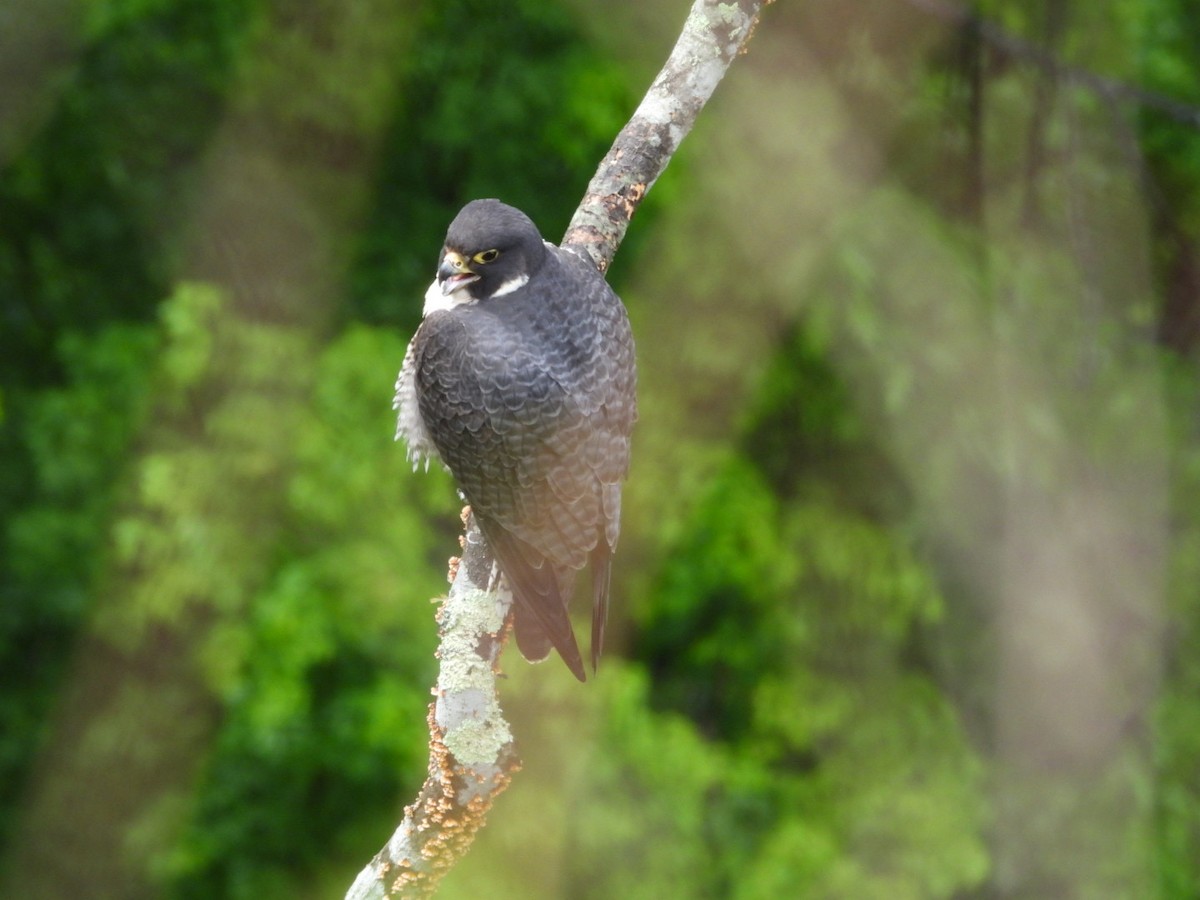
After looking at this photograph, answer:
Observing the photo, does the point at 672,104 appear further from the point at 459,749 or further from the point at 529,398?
the point at 459,749

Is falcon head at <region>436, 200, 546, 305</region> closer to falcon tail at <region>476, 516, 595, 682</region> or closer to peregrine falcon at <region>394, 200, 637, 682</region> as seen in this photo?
peregrine falcon at <region>394, 200, 637, 682</region>

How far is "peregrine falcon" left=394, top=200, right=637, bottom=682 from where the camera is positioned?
2285 millimetres

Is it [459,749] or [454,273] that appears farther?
[454,273]

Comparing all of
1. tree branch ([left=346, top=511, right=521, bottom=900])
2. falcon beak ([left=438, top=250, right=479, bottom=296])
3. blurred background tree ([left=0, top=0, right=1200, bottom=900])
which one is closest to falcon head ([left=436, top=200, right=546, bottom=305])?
falcon beak ([left=438, top=250, right=479, bottom=296])

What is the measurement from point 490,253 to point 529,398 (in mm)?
245

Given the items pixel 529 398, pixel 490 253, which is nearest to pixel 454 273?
pixel 490 253

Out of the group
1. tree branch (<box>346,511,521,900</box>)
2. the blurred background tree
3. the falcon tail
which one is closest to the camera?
tree branch (<box>346,511,521,900</box>)

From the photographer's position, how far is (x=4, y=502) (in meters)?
5.80

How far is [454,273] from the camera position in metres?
2.35

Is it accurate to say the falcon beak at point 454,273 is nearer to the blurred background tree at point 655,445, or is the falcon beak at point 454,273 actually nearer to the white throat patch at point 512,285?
the white throat patch at point 512,285

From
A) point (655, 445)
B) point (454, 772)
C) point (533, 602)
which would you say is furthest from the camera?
point (655, 445)

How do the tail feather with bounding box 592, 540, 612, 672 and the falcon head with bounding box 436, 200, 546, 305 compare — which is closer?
the falcon head with bounding box 436, 200, 546, 305

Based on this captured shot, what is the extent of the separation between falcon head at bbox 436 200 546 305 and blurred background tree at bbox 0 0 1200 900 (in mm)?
2717

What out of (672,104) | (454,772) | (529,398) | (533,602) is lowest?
(454,772)
